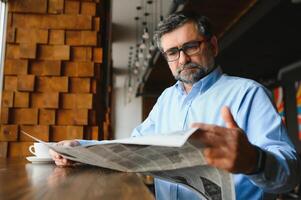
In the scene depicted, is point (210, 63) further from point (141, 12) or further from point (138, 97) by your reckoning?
point (138, 97)

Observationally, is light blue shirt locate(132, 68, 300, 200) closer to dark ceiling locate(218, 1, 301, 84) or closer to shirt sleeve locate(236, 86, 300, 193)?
shirt sleeve locate(236, 86, 300, 193)

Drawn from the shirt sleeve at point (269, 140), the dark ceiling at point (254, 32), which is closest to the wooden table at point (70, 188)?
the shirt sleeve at point (269, 140)

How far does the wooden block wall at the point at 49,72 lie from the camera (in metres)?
2.27

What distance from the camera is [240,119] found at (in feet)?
3.45

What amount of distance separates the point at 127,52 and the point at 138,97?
513 cm

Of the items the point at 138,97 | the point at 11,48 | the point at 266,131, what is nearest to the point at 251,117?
the point at 266,131

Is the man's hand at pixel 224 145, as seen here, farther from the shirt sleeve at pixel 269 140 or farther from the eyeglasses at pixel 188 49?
the eyeglasses at pixel 188 49

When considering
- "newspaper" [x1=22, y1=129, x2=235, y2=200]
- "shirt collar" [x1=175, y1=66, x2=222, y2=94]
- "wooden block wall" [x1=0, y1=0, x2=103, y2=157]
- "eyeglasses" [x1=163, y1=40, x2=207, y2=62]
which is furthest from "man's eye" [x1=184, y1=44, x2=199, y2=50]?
"wooden block wall" [x1=0, y1=0, x2=103, y2=157]

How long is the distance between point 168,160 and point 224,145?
0.20m

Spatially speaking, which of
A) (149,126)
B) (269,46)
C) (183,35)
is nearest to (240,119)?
(183,35)

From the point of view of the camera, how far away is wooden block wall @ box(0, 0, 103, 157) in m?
2.27

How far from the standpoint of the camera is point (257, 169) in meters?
0.67

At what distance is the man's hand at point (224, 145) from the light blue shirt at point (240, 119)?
5.0 inches

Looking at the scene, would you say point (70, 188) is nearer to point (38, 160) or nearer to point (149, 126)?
point (38, 160)
